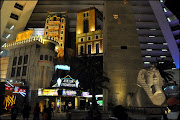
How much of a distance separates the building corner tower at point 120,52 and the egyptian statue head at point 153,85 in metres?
7.15

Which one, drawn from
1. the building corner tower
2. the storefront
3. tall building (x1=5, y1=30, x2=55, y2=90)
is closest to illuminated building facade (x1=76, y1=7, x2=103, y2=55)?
tall building (x1=5, y1=30, x2=55, y2=90)

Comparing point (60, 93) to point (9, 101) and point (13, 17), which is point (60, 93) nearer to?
point (9, 101)

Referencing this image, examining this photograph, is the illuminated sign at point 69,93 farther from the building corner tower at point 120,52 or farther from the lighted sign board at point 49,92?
the building corner tower at point 120,52

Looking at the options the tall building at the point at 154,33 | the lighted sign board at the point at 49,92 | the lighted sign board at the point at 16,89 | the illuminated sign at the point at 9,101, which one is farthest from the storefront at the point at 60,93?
the tall building at the point at 154,33

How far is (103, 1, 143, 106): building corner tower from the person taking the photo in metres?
16.6

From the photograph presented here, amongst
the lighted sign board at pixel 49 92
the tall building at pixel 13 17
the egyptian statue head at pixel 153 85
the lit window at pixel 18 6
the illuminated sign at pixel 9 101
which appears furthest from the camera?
the lit window at pixel 18 6

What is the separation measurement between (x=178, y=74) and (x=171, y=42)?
1013 centimetres

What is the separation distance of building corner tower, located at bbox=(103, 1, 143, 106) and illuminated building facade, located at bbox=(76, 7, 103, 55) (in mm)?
24793

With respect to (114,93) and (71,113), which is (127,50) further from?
(71,113)

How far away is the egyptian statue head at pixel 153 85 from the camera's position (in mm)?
8930

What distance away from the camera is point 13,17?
4353 centimetres

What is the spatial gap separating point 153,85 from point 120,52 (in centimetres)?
878

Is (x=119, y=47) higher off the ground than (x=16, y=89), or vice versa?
(x=119, y=47)

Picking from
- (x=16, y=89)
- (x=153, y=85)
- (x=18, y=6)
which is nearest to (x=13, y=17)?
(x=18, y=6)
